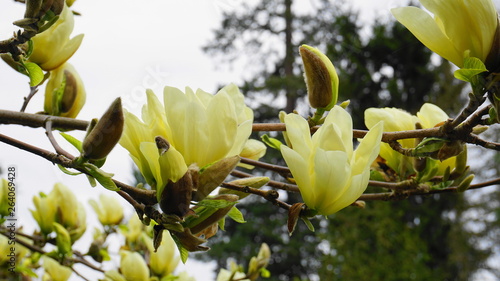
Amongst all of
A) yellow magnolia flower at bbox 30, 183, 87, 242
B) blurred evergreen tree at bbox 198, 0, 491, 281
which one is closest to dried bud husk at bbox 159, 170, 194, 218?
yellow magnolia flower at bbox 30, 183, 87, 242

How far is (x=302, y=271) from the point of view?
28.0 ft

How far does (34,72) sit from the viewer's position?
544mm

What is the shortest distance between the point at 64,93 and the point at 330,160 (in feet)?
1.25

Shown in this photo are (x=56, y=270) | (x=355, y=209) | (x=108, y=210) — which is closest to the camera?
(x=56, y=270)

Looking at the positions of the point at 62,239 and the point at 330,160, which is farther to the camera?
the point at 62,239

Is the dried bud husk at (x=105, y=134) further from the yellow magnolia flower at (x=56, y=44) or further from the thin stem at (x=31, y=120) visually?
the yellow magnolia flower at (x=56, y=44)

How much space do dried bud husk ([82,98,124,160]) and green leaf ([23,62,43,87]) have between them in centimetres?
19

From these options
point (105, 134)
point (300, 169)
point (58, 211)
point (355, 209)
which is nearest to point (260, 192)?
point (300, 169)

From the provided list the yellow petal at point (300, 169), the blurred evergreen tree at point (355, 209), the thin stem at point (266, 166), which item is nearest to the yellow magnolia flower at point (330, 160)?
the yellow petal at point (300, 169)

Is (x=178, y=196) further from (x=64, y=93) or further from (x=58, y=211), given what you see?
(x=58, y=211)

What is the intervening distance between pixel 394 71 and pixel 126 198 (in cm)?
751

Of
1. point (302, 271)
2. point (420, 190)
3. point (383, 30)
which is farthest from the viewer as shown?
point (302, 271)

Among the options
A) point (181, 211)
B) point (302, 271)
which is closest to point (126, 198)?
point (181, 211)

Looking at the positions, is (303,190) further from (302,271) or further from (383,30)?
(302,271)
